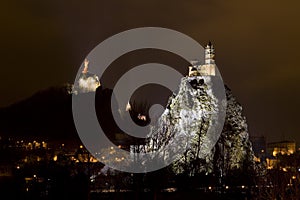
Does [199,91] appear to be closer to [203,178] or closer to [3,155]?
[203,178]

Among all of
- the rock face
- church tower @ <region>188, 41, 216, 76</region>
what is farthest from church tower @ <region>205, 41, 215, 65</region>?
the rock face

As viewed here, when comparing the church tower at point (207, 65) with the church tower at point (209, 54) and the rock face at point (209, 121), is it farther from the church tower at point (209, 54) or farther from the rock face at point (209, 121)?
the rock face at point (209, 121)

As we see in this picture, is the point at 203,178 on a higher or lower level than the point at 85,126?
lower

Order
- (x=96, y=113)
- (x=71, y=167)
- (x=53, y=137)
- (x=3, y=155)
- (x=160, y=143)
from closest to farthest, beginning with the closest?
(x=71, y=167), (x=3, y=155), (x=160, y=143), (x=53, y=137), (x=96, y=113)

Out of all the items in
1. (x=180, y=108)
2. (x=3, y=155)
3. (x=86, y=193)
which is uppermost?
(x=180, y=108)

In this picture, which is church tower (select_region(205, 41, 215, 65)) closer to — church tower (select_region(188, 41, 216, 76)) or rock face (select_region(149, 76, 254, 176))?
church tower (select_region(188, 41, 216, 76))

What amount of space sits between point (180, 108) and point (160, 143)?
Answer: 21.6 m

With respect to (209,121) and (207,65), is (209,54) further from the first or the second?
(209,121)

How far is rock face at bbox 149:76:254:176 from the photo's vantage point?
5194cm

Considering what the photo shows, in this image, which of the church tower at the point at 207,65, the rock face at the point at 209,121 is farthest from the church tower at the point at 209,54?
the rock face at the point at 209,121

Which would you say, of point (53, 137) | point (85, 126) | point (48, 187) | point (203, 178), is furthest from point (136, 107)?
point (85, 126)

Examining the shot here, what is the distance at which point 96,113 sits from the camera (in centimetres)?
6456

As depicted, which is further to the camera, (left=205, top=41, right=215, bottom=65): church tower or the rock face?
(left=205, top=41, right=215, bottom=65): church tower

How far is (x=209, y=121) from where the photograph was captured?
182 feet
